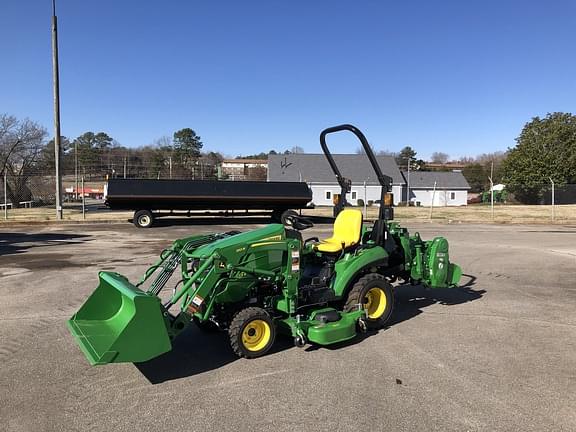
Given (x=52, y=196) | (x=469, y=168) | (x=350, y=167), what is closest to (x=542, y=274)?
(x=52, y=196)

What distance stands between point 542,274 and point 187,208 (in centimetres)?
1493

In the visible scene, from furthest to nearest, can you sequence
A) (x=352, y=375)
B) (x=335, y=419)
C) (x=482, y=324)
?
(x=482, y=324) < (x=352, y=375) < (x=335, y=419)

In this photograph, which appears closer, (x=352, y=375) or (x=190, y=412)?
(x=190, y=412)

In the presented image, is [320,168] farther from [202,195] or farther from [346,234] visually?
[346,234]

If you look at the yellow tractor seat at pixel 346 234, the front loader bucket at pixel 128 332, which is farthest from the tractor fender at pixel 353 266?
the front loader bucket at pixel 128 332

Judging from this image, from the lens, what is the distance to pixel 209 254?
4730 millimetres

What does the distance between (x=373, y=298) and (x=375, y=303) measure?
0.07m

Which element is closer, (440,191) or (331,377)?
(331,377)

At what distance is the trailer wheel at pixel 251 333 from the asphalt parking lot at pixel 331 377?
127mm

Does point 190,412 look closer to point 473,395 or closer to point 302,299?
point 302,299

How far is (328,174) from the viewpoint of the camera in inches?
2195

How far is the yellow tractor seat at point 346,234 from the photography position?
228 inches

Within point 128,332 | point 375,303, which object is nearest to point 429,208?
point 375,303

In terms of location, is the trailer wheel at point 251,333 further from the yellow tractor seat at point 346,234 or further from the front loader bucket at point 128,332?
the yellow tractor seat at point 346,234
